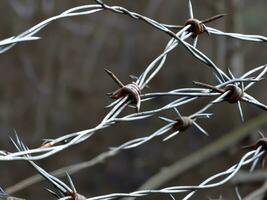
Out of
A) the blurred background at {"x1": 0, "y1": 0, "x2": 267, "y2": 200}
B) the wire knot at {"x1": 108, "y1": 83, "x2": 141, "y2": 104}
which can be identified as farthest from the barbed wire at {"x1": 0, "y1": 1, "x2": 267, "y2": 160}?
the blurred background at {"x1": 0, "y1": 0, "x2": 267, "y2": 200}

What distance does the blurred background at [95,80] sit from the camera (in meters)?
3.55

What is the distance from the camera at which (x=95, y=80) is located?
3.66 meters

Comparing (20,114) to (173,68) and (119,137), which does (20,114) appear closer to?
(119,137)

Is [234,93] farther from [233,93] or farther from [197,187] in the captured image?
[197,187]

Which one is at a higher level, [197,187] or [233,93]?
[233,93]

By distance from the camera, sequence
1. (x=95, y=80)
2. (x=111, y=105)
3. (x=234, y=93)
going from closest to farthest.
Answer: (x=111, y=105), (x=234, y=93), (x=95, y=80)

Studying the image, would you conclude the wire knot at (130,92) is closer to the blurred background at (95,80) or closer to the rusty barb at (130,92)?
the rusty barb at (130,92)

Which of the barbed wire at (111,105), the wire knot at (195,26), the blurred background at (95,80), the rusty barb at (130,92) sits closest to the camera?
the barbed wire at (111,105)

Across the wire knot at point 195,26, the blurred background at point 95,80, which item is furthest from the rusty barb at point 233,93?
the blurred background at point 95,80

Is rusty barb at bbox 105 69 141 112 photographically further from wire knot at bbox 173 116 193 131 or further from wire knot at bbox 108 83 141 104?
wire knot at bbox 173 116 193 131

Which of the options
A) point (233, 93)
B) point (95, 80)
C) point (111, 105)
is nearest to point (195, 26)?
point (233, 93)

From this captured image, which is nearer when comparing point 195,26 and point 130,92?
point 130,92

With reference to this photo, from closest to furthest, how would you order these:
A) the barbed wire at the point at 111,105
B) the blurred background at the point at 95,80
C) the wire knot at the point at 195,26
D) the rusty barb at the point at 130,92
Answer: the barbed wire at the point at 111,105 → the rusty barb at the point at 130,92 → the wire knot at the point at 195,26 → the blurred background at the point at 95,80

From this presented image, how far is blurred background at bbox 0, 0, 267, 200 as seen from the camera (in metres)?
3.55
